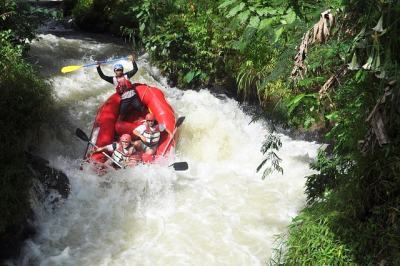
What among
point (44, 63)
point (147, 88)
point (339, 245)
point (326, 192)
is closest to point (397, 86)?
point (339, 245)

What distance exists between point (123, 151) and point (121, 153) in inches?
2.2

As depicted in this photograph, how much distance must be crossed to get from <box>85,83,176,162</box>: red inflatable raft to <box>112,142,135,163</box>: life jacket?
163 mm

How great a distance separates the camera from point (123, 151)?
6094 millimetres

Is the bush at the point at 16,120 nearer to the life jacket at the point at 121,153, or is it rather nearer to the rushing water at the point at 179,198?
the rushing water at the point at 179,198

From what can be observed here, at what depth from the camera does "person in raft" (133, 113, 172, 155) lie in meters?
6.31

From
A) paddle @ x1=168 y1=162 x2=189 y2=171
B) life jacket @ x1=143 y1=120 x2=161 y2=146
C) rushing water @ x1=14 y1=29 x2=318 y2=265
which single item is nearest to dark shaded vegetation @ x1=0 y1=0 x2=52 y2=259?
rushing water @ x1=14 y1=29 x2=318 y2=265

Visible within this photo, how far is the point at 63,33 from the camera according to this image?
433 inches

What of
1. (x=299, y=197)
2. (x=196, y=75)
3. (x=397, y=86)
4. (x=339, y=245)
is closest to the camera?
(x=397, y=86)

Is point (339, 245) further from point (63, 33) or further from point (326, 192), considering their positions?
point (63, 33)

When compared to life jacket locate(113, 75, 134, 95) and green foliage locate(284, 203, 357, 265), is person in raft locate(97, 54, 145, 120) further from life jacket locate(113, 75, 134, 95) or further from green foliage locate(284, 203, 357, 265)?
green foliage locate(284, 203, 357, 265)

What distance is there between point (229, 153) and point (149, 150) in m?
1.20

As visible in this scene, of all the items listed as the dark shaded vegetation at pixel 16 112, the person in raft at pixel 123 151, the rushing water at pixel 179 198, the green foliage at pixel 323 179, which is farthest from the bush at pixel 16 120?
the green foliage at pixel 323 179

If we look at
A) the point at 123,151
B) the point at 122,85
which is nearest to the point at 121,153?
the point at 123,151

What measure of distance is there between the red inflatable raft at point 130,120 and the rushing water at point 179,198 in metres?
0.33
